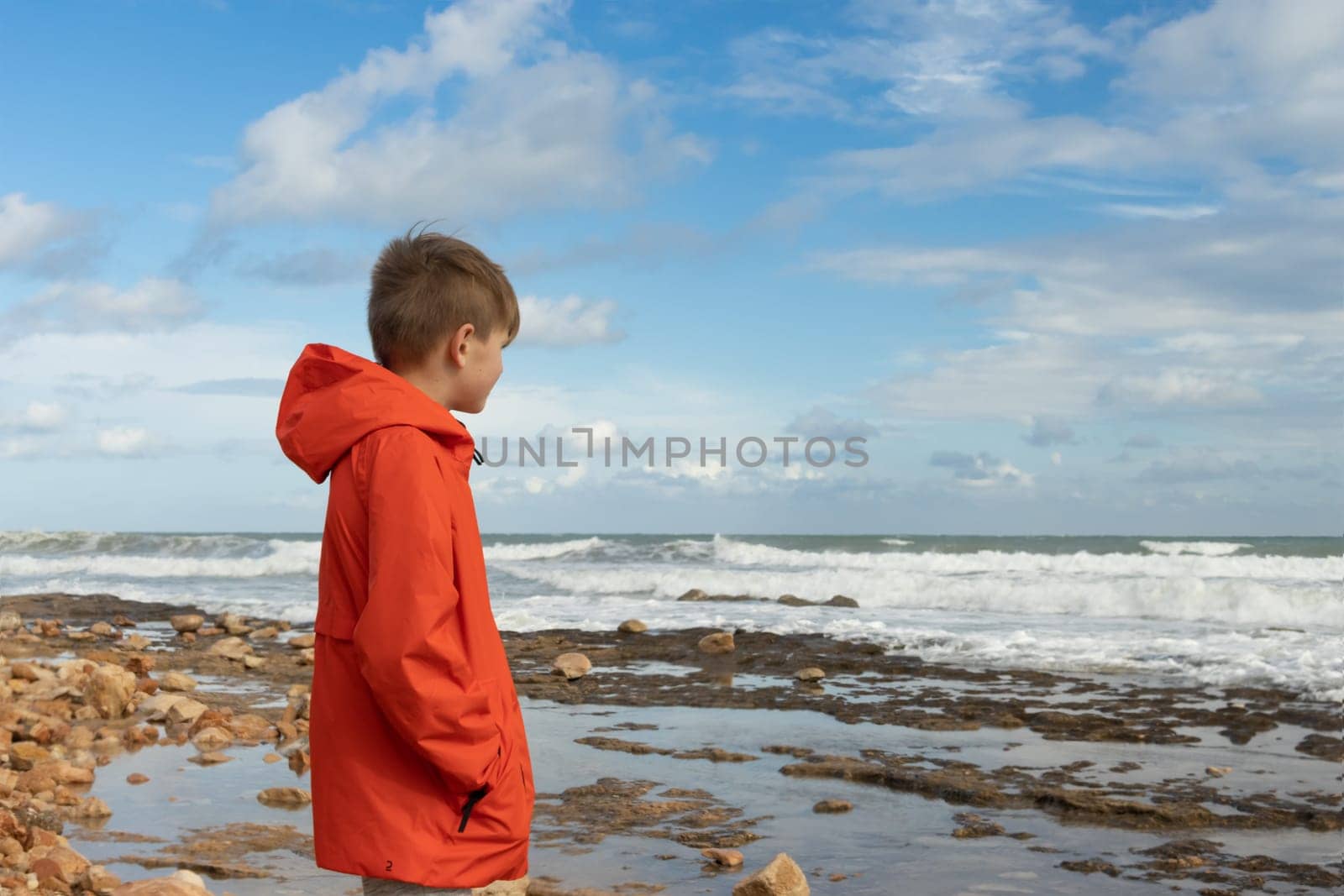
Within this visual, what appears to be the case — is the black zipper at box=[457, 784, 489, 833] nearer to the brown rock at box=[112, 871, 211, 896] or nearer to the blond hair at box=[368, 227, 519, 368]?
the blond hair at box=[368, 227, 519, 368]

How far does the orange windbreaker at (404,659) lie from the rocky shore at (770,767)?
255 centimetres

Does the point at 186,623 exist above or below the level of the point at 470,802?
below

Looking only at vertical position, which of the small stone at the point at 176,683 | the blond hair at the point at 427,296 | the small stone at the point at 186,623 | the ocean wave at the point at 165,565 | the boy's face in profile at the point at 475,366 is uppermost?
the blond hair at the point at 427,296

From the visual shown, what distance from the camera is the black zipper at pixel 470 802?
7.52ft

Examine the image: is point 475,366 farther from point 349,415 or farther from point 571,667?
point 571,667

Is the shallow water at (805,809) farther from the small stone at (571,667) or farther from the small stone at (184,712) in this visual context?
the small stone at (571,667)

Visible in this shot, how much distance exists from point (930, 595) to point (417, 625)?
19829mm

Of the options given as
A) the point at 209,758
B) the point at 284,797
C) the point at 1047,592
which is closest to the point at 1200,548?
the point at 1047,592

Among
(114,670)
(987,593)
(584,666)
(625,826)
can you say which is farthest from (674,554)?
(625,826)

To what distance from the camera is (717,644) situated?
45.7ft

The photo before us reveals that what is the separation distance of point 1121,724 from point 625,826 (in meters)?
4.90

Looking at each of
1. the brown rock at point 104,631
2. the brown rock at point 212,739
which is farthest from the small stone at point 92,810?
the brown rock at point 104,631

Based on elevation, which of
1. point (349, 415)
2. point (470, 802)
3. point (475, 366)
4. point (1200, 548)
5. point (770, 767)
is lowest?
point (770, 767)

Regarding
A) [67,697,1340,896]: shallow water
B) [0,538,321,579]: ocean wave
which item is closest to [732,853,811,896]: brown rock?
[67,697,1340,896]: shallow water
